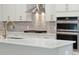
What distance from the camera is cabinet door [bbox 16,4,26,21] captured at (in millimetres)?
6137

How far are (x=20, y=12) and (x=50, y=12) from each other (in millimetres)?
1326

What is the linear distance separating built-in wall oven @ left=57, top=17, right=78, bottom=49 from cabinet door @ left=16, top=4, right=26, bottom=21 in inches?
62.3

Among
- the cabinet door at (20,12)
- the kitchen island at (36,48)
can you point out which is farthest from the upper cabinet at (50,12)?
the kitchen island at (36,48)

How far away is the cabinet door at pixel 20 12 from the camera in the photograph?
6137 millimetres

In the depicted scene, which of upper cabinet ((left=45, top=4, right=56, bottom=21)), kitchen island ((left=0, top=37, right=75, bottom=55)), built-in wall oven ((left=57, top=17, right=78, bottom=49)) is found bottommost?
Answer: kitchen island ((left=0, top=37, right=75, bottom=55))

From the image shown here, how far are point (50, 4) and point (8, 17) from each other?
188cm

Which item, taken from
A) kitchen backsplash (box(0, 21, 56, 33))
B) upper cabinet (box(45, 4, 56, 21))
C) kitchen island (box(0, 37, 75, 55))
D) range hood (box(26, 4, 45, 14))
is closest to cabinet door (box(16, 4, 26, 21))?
kitchen backsplash (box(0, 21, 56, 33))

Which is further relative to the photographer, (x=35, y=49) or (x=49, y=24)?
(x=49, y=24)

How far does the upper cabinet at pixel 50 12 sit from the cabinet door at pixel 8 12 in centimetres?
146

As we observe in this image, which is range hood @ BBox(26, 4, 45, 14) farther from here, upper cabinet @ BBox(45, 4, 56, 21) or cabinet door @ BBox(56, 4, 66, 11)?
cabinet door @ BBox(56, 4, 66, 11)

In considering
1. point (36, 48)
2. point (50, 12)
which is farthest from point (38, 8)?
point (36, 48)
